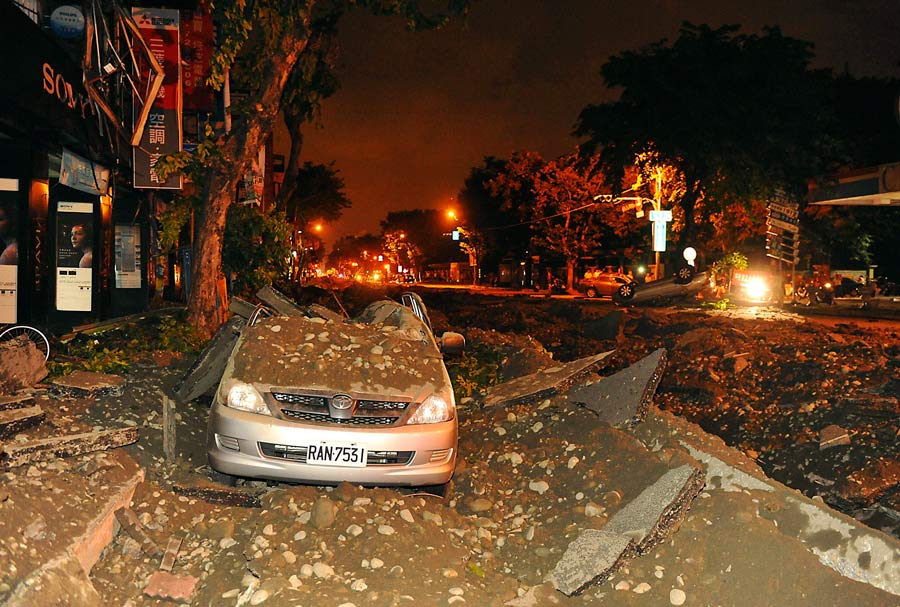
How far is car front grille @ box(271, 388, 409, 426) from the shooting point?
16.6 ft

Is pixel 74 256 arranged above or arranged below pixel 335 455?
above

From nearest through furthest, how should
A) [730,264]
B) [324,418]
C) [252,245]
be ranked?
[324,418] → [252,245] → [730,264]

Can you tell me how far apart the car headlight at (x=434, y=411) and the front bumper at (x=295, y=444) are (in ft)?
0.38

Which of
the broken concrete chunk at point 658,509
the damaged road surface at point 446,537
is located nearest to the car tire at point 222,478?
the damaged road surface at point 446,537

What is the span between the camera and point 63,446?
194 inches

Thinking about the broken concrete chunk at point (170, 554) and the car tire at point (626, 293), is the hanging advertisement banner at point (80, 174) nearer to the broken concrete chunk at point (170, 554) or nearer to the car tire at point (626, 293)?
the broken concrete chunk at point (170, 554)

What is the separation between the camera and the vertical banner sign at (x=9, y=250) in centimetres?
1282

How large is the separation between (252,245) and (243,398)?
11.0m

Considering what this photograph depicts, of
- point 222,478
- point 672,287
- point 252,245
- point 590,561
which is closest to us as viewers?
point 590,561

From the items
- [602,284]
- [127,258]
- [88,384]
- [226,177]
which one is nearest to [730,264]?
[602,284]

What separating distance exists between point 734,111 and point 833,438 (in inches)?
864

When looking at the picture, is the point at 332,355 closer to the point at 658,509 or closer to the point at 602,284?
the point at 658,509

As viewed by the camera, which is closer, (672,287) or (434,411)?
(434,411)

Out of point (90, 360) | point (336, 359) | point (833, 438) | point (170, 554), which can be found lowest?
point (170, 554)
